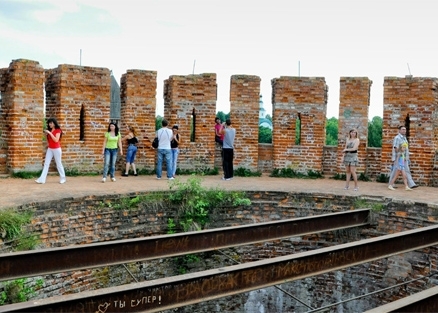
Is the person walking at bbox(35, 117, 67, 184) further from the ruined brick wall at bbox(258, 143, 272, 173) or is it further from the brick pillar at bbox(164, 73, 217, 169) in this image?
the ruined brick wall at bbox(258, 143, 272, 173)

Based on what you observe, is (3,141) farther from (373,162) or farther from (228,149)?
(373,162)

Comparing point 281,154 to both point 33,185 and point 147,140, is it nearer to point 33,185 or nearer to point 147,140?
point 147,140

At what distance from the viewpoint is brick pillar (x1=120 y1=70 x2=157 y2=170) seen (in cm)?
1302

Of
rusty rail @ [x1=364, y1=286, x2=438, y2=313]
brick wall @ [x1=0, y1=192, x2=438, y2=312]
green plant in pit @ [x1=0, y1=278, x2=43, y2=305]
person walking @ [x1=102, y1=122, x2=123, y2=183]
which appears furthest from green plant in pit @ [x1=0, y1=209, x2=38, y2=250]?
rusty rail @ [x1=364, y1=286, x2=438, y2=313]

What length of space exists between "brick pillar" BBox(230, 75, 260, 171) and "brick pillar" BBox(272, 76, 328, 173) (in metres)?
0.54

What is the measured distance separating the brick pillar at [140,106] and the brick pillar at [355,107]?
492 centimetres

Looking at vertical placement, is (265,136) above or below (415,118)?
below

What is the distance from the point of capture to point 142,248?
5.50 metres

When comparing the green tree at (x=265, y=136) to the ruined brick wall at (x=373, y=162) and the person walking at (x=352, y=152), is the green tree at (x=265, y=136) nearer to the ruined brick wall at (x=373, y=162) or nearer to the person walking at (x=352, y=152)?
the ruined brick wall at (x=373, y=162)

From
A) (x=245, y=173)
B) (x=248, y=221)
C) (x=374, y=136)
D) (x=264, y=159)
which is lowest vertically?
(x=248, y=221)

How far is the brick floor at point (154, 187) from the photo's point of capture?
9328 mm

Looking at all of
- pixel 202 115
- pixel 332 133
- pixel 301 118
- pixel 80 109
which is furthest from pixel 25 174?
pixel 332 133

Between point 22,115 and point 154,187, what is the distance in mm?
3781

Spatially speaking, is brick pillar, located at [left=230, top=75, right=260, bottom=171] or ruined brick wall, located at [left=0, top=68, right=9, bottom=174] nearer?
ruined brick wall, located at [left=0, top=68, right=9, bottom=174]
